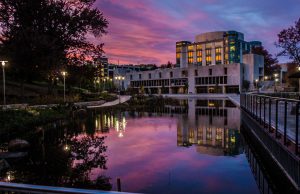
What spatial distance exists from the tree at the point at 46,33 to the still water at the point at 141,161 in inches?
692

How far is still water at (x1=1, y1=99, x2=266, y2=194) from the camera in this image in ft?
33.6

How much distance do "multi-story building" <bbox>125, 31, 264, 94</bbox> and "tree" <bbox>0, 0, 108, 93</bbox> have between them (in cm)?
4101

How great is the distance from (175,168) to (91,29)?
113 ft

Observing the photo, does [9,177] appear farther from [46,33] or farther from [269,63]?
[269,63]

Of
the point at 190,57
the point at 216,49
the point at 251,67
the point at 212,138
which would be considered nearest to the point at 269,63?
the point at 251,67

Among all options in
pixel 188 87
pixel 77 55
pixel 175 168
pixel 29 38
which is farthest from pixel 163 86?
pixel 175 168

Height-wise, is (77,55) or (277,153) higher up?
(77,55)

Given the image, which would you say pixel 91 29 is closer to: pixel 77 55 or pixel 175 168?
pixel 77 55

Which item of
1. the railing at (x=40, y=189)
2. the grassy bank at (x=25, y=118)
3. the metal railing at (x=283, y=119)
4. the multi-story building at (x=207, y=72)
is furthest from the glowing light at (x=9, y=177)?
the multi-story building at (x=207, y=72)

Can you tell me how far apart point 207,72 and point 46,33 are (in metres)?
77.9

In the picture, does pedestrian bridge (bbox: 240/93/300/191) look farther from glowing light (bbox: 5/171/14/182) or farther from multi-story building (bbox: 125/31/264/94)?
multi-story building (bbox: 125/31/264/94)

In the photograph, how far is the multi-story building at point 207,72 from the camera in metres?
104

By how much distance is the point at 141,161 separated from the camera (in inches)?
523

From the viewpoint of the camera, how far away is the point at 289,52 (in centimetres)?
3853
